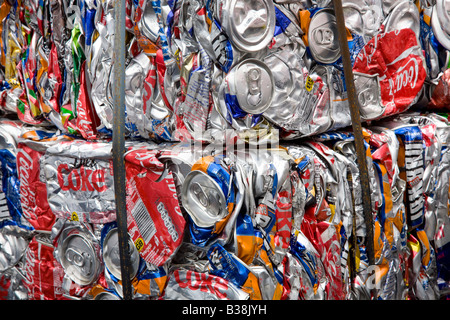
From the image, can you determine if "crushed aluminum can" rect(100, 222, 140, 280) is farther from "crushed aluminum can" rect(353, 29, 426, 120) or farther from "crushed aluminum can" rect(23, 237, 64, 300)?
"crushed aluminum can" rect(353, 29, 426, 120)

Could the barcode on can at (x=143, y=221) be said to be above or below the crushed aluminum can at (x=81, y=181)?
below

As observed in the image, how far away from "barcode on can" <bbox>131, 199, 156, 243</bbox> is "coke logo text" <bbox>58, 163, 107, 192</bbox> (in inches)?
5.3

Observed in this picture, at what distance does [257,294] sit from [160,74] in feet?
1.90

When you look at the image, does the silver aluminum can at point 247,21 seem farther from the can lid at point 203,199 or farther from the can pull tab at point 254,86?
the can lid at point 203,199

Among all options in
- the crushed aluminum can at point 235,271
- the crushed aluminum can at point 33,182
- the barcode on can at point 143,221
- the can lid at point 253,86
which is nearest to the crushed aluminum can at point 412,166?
the can lid at point 253,86

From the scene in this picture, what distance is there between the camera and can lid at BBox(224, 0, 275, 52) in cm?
106

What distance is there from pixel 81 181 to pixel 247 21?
629mm

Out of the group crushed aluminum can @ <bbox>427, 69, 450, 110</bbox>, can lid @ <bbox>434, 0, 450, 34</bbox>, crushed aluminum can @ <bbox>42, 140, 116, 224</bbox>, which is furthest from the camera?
crushed aluminum can @ <bbox>427, 69, 450, 110</bbox>

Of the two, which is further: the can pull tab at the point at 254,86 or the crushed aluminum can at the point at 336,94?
the crushed aluminum can at the point at 336,94

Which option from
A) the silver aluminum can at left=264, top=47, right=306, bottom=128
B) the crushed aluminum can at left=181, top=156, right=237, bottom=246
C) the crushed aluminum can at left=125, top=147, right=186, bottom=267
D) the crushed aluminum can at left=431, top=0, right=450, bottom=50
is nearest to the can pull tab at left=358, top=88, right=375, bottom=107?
the silver aluminum can at left=264, top=47, right=306, bottom=128

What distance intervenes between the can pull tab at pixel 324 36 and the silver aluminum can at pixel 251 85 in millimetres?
172

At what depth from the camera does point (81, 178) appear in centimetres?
133

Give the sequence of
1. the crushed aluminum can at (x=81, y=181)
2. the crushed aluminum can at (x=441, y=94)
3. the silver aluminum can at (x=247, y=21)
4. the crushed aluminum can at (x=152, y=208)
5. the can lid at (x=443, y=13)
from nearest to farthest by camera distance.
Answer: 1. the silver aluminum can at (x=247, y=21)
2. the crushed aluminum can at (x=152, y=208)
3. the crushed aluminum can at (x=81, y=181)
4. the can lid at (x=443, y=13)
5. the crushed aluminum can at (x=441, y=94)

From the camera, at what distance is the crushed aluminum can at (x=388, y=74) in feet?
4.27
